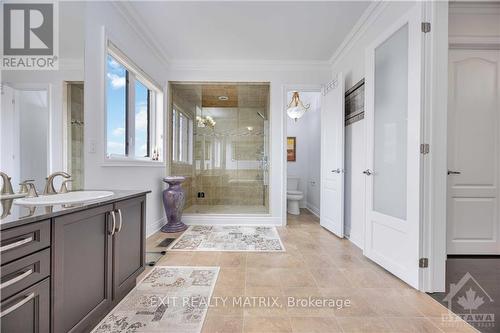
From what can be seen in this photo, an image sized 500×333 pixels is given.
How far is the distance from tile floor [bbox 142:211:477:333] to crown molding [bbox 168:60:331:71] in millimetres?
2717

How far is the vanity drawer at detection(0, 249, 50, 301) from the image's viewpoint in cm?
82

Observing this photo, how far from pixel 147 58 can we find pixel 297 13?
1962 millimetres

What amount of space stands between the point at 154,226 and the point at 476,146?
4029 millimetres

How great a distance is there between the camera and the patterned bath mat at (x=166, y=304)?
4.48 ft

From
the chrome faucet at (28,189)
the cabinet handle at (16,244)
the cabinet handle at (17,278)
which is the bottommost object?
the cabinet handle at (17,278)

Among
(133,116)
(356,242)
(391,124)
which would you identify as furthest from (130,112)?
(356,242)

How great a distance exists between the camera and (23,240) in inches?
34.8

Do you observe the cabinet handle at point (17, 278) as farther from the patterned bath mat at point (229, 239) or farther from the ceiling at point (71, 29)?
the patterned bath mat at point (229, 239)

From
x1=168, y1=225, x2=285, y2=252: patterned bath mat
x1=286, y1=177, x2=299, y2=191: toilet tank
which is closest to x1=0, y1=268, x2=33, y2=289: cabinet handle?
x1=168, y1=225, x2=285, y2=252: patterned bath mat

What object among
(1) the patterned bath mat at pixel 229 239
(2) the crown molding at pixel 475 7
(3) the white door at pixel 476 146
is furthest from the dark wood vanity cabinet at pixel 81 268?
(2) the crown molding at pixel 475 7

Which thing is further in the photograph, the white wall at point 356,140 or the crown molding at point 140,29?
the white wall at point 356,140

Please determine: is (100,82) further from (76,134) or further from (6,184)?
(6,184)

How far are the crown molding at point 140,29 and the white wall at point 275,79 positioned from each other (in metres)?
0.36

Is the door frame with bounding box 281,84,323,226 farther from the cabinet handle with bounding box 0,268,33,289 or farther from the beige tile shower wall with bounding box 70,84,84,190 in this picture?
the cabinet handle with bounding box 0,268,33,289
